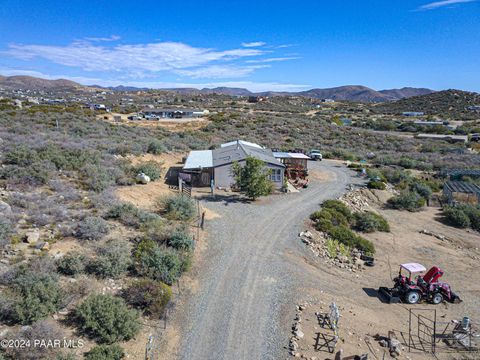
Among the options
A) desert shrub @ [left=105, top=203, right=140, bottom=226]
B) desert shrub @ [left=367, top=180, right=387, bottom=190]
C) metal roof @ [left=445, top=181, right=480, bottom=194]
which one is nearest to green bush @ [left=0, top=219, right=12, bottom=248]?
desert shrub @ [left=105, top=203, right=140, bottom=226]

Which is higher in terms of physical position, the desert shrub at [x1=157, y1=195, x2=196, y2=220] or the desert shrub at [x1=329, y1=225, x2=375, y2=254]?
the desert shrub at [x1=157, y1=195, x2=196, y2=220]

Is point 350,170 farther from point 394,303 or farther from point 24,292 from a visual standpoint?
point 24,292

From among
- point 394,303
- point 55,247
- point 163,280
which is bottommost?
point 394,303

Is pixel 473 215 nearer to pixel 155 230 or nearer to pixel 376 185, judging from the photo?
pixel 376 185

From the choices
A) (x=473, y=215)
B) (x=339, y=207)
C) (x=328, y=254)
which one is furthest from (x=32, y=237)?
(x=473, y=215)

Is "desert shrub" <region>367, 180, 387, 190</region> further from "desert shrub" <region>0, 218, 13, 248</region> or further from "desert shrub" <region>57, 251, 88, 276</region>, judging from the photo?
"desert shrub" <region>0, 218, 13, 248</region>

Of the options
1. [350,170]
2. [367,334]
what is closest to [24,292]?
[367,334]
